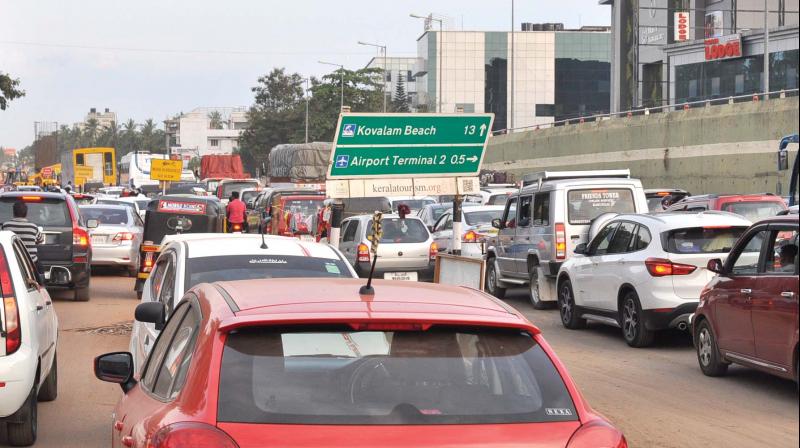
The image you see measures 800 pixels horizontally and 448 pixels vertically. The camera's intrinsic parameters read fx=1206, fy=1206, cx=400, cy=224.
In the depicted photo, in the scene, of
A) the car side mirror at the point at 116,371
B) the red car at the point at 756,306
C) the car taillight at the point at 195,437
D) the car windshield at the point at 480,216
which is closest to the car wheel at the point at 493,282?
the car windshield at the point at 480,216

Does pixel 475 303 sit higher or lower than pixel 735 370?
higher

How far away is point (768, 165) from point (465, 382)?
43.0 meters

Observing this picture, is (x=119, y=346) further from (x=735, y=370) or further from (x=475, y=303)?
(x=475, y=303)

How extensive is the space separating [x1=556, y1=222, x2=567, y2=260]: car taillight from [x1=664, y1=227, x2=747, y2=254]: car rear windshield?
15.0 feet

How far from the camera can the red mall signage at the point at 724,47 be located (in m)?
68.6

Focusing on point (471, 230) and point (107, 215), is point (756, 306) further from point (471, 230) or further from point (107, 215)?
point (107, 215)

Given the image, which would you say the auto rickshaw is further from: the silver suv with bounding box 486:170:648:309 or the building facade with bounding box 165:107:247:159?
the building facade with bounding box 165:107:247:159

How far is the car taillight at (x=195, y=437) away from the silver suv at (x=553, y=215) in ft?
50.0

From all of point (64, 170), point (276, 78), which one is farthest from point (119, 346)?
point (276, 78)

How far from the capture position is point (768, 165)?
44719mm

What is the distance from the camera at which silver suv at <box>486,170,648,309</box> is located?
18.7m

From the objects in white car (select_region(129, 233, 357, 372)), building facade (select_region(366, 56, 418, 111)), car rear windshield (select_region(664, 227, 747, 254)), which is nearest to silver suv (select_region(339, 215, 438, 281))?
→ car rear windshield (select_region(664, 227, 747, 254))

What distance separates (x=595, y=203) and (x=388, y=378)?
15.1 meters

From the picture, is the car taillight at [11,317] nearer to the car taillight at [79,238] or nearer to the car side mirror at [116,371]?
the car side mirror at [116,371]
